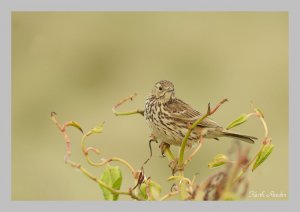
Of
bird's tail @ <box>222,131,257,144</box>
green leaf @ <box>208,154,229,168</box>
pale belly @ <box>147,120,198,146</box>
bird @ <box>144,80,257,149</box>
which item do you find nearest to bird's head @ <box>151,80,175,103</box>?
bird @ <box>144,80,257,149</box>

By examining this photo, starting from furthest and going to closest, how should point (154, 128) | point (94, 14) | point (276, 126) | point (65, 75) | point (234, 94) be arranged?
1. point (94, 14)
2. point (65, 75)
3. point (234, 94)
4. point (276, 126)
5. point (154, 128)

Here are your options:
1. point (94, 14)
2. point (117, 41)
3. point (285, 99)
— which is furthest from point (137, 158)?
point (94, 14)

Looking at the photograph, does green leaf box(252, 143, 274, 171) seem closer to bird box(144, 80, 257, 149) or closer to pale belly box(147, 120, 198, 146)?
pale belly box(147, 120, 198, 146)

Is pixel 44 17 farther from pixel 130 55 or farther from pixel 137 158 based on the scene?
pixel 137 158

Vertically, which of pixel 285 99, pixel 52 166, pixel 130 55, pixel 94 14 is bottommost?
pixel 52 166

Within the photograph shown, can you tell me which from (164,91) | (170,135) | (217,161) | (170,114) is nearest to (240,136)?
(170,135)

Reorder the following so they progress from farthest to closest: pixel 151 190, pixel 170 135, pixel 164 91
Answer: pixel 164 91 < pixel 170 135 < pixel 151 190

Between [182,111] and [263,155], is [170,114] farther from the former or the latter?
[263,155]
